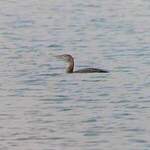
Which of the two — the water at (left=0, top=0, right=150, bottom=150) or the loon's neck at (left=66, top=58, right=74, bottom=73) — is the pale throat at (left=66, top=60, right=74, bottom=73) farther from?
the water at (left=0, top=0, right=150, bottom=150)

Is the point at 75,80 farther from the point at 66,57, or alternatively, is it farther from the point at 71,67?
the point at 66,57

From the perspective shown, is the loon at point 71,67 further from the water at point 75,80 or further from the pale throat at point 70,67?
the water at point 75,80

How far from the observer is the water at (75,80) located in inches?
732

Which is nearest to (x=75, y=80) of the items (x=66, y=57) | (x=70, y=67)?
(x=70, y=67)

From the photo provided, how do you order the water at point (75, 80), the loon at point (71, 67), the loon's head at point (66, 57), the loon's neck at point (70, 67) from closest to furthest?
the water at point (75, 80), the loon at point (71, 67), the loon's neck at point (70, 67), the loon's head at point (66, 57)

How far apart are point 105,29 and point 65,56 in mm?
6072

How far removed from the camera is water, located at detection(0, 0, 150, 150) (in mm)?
18594

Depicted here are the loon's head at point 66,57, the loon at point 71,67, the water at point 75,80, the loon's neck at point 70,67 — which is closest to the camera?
the water at point 75,80

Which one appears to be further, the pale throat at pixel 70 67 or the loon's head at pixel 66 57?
the loon's head at pixel 66 57

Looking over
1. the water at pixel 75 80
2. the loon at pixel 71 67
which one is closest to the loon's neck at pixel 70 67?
the loon at pixel 71 67

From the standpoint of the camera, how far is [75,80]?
80.0 feet

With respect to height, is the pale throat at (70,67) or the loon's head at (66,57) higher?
the loon's head at (66,57)

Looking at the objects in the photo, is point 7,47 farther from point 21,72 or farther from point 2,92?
point 2,92

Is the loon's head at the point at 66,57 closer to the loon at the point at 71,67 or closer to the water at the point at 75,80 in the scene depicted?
the loon at the point at 71,67
